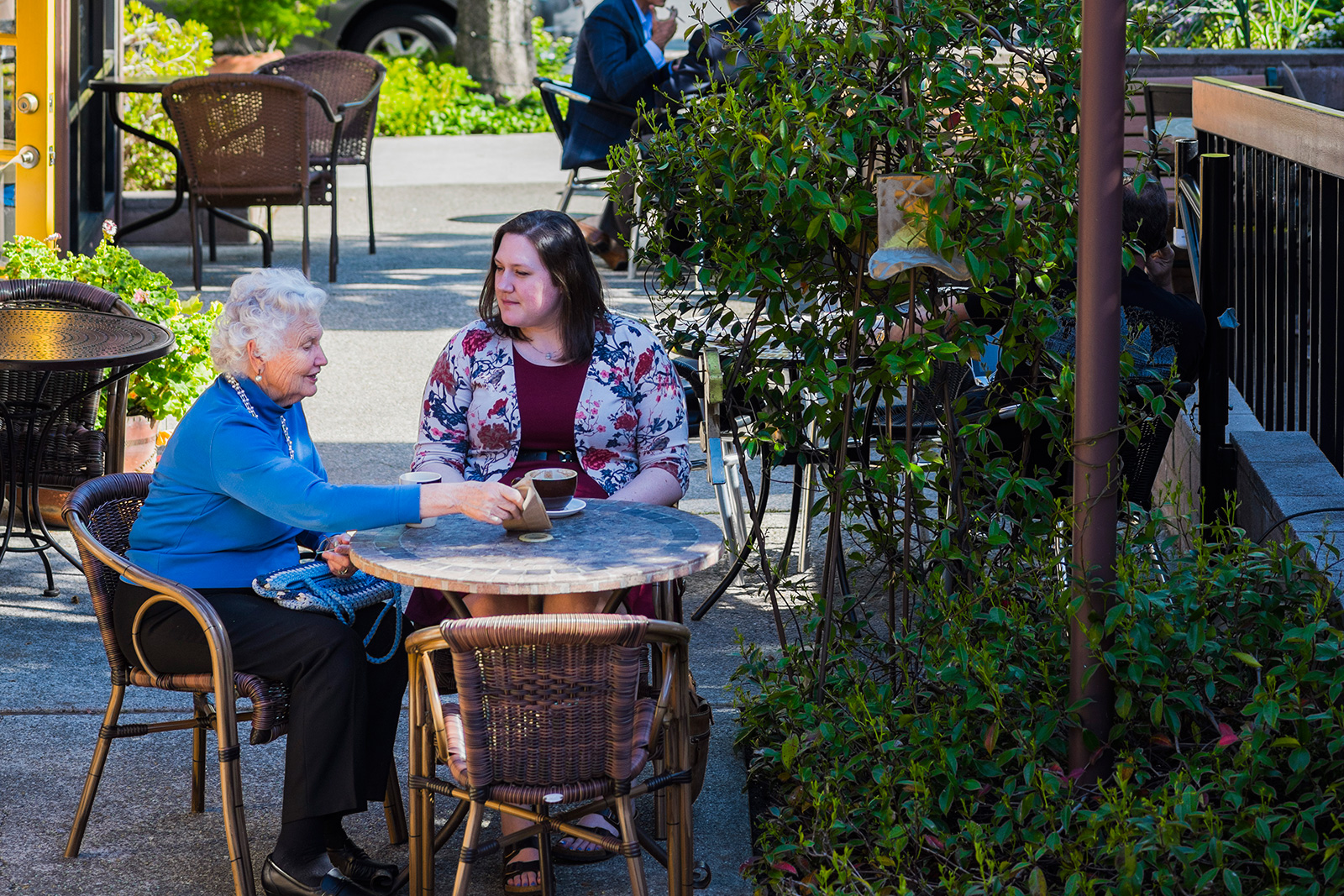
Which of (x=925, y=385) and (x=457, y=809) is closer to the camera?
(x=457, y=809)

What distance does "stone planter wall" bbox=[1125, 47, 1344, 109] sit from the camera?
869 cm

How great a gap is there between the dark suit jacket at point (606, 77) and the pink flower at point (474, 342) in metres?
4.68

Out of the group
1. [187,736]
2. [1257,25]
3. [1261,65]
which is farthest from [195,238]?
[1257,25]

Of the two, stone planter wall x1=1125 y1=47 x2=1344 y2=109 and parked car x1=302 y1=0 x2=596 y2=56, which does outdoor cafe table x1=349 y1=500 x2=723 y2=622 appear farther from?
parked car x1=302 y1=0 x2=596 y2=56

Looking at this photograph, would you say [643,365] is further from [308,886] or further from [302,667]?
[308,886]

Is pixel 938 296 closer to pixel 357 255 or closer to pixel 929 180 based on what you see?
pixel 929 180

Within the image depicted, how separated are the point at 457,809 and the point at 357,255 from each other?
A: 706 centimetres

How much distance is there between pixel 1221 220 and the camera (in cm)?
436

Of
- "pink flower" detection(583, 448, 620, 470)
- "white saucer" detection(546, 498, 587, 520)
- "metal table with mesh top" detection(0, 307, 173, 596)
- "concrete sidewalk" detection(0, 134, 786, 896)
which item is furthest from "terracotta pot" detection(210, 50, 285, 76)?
"white saucer" detection(546, 498, 587, 520)

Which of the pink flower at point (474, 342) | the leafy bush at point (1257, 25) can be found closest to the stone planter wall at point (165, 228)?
the leafy bush at point (1257, 25)

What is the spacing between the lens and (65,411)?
471cm

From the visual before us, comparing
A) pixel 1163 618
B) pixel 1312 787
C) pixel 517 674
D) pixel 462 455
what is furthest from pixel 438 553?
pixel 1312 787

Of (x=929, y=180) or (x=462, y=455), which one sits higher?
(x=929, y=180)

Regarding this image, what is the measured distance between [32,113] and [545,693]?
527cm
